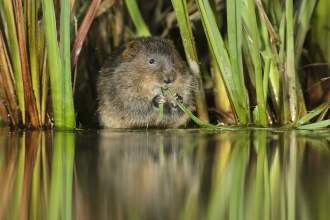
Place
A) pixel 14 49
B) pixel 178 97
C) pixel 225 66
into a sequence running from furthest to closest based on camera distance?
pixel 178 97 → pixel 14 49 → pixel 225 66

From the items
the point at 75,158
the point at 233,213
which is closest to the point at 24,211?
the point at 233,213

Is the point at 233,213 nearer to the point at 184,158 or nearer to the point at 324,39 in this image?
the point at 184,158

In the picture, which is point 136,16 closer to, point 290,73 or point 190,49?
point 190,49

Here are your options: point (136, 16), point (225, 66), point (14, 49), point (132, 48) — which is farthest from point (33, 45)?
point (225, 66)

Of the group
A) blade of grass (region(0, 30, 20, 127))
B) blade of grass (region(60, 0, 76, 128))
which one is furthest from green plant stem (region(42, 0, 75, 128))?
blade of grass (region(0, 30, 20, 127))

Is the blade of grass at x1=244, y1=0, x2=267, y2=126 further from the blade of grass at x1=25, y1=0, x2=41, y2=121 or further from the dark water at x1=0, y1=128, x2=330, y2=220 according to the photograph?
the blade of grass at x1=25, y1=0, x2=41, y2=121

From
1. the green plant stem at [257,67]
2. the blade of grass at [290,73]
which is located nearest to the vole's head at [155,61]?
the green plant stem at [257,67]
